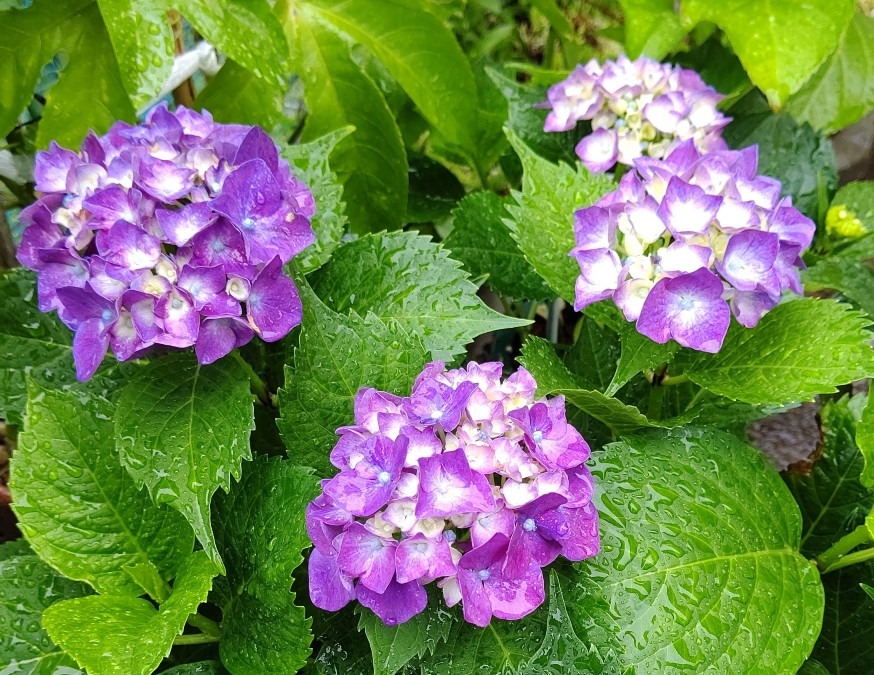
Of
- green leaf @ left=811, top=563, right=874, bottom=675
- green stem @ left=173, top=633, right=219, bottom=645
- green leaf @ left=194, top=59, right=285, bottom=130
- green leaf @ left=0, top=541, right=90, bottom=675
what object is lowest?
green leaf @ left=811, top=563, right=874, bottom=675

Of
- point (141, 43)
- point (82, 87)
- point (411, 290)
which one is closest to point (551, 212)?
Answer: point (411, 290)

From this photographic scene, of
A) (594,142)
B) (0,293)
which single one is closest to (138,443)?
(0,293)

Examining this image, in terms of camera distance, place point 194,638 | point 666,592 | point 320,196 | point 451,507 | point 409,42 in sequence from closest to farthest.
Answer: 1. point 451,507
2. point 666,592
3. point 194,638
4. point 320,196
5. point 409,42

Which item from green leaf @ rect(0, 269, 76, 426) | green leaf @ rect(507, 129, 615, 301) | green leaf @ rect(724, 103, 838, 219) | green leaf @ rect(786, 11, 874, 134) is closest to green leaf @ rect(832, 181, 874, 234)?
green leaf @ rect(724, 103, 838, 219)

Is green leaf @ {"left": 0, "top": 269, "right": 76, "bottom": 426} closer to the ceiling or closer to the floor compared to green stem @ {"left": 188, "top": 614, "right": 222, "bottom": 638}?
closer to the ceiling

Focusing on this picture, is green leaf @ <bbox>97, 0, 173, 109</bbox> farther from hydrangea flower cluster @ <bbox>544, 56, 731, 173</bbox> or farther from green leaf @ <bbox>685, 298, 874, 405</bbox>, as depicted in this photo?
green leaf @ <bbox>685, 298, 874, 405</bbox>

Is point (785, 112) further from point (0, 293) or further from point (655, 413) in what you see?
point (0, 293)

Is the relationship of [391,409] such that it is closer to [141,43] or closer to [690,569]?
[690,569]
